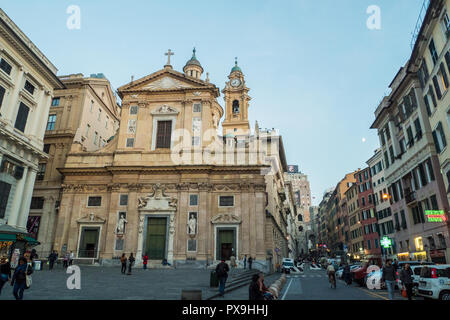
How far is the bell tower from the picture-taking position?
6172 cm

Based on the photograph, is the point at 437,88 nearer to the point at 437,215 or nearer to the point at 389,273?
the point at 437,215

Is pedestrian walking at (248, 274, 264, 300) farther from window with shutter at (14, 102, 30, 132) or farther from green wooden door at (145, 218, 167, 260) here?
window with shutter at (14, 102, 30, 132)

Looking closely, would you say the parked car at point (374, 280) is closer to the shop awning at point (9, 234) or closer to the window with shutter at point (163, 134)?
the window with shutter at point (163, 134)

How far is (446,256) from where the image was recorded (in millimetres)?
23328

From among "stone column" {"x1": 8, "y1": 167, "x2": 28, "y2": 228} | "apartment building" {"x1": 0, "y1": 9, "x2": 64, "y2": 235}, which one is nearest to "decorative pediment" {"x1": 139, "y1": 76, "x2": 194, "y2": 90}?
"apartment building" {"x1": 0, "y1": 9, "x2": 64, "y2": 235}

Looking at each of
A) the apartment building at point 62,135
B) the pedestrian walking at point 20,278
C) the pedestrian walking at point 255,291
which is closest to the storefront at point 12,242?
the apartment building at point 62,135

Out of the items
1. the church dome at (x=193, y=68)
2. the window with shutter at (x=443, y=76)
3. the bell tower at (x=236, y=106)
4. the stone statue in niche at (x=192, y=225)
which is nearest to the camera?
the window with shutter at (x=443, y=76)

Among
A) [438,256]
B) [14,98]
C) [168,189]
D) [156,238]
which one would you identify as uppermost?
[14,98]

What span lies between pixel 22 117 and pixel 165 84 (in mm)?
15023

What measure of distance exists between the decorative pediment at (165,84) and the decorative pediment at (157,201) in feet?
38.4

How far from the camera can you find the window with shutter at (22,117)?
27.9 m

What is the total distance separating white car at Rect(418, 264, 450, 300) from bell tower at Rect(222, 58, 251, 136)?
48.4m

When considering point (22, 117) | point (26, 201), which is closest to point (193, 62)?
point (22, 117)

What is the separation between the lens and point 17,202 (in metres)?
27.4
